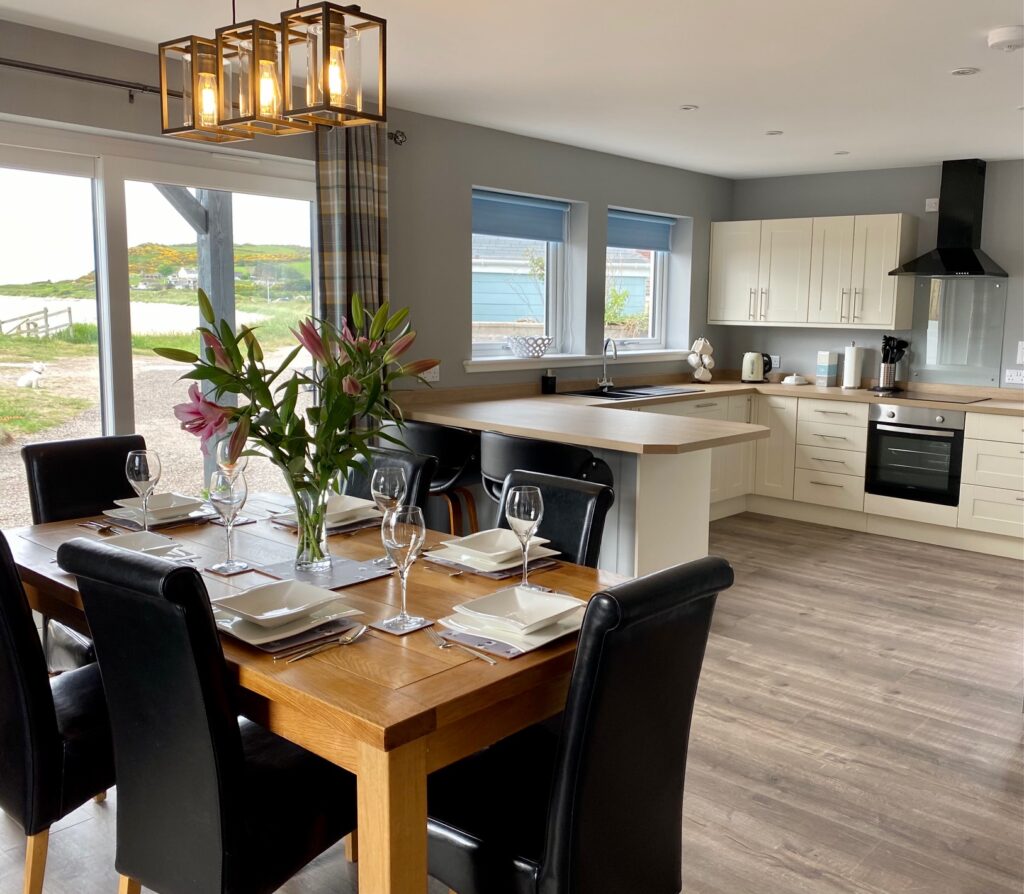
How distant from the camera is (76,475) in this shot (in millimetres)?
2926

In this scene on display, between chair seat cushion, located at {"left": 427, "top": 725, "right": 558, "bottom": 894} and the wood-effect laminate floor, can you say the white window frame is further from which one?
chair seat cushion, located at {"left": 427, "top": 725, "right": 558, "bottom": 894}

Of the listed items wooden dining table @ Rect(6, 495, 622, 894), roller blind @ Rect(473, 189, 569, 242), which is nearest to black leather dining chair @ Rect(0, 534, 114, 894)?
wooden dining table @ Rect(6, 495, 622, 894)

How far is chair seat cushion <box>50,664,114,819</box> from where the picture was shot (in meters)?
1.93

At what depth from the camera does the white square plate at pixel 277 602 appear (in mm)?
1768

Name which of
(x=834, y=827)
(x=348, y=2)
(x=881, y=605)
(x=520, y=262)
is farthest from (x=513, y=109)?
(x=834, y=827)

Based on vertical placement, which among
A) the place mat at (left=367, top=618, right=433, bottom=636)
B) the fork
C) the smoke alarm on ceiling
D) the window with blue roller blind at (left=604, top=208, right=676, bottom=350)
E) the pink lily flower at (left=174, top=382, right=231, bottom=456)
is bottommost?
the fork

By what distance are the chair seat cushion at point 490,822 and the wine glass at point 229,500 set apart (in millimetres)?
744

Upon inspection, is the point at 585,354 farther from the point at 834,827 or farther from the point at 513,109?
the point at 834,827

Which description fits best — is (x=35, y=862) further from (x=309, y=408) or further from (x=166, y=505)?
(x=309, y=408)

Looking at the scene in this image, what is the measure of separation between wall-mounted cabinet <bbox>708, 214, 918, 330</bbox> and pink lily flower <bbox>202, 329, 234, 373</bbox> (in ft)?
16.4

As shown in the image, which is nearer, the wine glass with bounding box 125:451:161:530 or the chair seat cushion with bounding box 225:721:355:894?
the chair seat cushion with bounding box 225:721:355:894

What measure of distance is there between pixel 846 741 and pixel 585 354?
10.7ft

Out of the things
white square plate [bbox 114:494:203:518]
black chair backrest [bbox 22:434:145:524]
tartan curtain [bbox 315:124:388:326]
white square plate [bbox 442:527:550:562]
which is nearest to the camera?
white square plate [bbox 442:527:550:562]

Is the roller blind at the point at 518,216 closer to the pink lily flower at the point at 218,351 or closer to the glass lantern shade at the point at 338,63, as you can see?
the glass lantern shade at the point at 338,63
